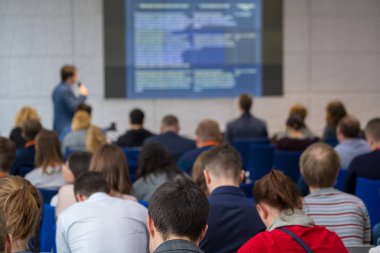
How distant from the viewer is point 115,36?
11.2 meters

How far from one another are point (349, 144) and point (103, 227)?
3736 mm

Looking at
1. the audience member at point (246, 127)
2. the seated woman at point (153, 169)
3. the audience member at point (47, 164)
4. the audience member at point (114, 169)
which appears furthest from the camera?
the audience member at point (246, 127)

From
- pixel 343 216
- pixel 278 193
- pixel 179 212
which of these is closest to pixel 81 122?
pixel 343 216

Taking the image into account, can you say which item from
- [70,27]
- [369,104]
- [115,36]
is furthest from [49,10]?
[369,104]

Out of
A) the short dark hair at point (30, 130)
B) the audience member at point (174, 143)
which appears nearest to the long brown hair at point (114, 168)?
the short dark hair at point (30, 130)

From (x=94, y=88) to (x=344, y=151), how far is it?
18.4ft

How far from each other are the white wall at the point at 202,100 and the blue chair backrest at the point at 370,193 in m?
6.64

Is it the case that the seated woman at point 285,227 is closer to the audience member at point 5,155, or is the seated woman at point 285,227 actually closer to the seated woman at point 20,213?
the seated woman at point 20,213

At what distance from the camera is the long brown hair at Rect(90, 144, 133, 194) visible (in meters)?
4.50

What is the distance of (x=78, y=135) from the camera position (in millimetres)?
7867

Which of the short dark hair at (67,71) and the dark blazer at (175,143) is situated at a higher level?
the short dark hair at (67,71)

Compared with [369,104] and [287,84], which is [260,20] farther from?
[369,104]

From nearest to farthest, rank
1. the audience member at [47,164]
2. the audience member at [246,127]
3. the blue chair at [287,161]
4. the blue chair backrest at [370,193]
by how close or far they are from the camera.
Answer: the blue chair backrest at [370,193], the audience member at [47,164], the blue chair at [287,161], the audience member at [246,127]

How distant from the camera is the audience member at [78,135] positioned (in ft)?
25.4
